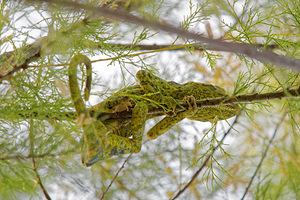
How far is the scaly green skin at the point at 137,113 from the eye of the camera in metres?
1.86

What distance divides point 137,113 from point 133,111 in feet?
0.13

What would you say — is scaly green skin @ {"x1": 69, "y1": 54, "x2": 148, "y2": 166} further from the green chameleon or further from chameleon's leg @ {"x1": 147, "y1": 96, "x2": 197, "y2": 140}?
chameleon's leg @ {"x1": 147, "y1": 96, "x2": 197, "y2": 140}

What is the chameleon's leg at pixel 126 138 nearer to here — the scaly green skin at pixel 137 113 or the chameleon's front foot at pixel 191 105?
the scaly green skin at pixel 137 113

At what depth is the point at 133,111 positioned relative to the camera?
225cm

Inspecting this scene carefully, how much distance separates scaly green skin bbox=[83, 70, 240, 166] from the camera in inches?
73.2

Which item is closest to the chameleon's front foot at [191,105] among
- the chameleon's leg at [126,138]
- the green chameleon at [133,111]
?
the green chameleon at [133,111]

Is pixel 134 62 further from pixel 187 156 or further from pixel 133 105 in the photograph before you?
pixel 187 156

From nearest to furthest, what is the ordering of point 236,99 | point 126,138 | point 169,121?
1. point 236,99
2. point 126,138
3. point 169,121

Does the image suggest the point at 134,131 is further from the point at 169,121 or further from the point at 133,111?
the point at 169,121

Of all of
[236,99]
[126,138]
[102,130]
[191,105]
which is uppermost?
[191,105]

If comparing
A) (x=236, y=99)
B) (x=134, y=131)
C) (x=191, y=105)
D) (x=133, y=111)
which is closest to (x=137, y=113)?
(x=133, y=111)

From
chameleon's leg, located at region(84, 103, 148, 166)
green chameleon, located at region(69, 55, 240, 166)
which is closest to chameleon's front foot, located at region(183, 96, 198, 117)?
green chameleon, located at region(69, 55, 240, 166)

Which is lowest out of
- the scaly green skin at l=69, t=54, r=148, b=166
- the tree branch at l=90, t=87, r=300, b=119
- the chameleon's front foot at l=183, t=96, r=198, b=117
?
the scaly green skin at l=69, t=54, r=148, b=166

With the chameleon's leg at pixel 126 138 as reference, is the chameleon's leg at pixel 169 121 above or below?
above
